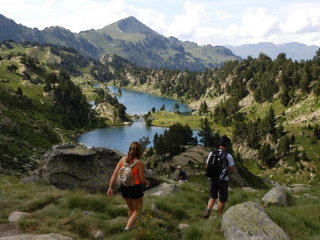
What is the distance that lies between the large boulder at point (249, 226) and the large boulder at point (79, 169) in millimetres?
11959

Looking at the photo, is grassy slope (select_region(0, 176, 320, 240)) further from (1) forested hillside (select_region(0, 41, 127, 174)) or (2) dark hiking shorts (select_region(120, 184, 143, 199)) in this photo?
(1) forested hillside (select_region(0, 41, 127, 174))

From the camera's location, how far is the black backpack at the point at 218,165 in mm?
11891

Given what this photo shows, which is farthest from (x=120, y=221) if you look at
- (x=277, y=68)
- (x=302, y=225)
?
(x=277, y=68)

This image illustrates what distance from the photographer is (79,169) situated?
19922mm

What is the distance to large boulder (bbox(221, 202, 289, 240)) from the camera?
8.81 m

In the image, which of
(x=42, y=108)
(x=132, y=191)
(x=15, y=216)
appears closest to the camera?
(x=132, y=191)

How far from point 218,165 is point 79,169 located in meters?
12.0

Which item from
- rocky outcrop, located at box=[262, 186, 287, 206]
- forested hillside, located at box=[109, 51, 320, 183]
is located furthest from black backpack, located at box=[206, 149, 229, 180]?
forested hillside, located at box=[109, 51, 320, 183]

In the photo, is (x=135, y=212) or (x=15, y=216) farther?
(x=15, y=216)

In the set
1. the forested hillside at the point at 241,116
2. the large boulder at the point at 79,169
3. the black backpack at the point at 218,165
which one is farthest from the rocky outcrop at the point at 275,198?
the forested hillside at the point at 241,116

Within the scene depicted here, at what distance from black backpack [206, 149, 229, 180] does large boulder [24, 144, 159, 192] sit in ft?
33.0

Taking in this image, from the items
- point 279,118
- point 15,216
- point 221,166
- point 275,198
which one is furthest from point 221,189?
point 279,118

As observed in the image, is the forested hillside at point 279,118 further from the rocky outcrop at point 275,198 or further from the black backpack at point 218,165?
the black backpack at point 218,165

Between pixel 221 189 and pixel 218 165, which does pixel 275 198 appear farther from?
pixel 218 165
